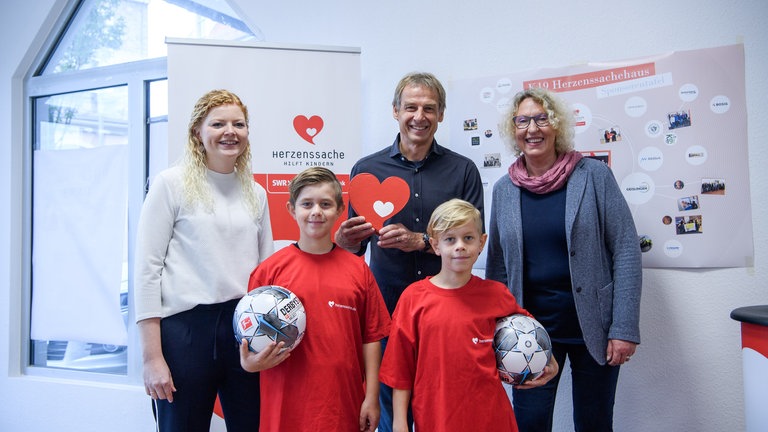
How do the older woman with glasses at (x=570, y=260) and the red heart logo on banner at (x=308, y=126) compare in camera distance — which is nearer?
the older woman with glasses at (x=570, y=260)

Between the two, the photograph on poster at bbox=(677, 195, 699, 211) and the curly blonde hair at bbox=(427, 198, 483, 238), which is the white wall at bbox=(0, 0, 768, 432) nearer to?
the photograph on poster at bbox=(677, 195, 699, 211)

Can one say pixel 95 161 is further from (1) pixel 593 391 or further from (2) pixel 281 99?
(1) pixel 593 391

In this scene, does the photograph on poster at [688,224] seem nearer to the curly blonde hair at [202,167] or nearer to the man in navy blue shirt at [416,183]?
the man in navy blue shirt at [416,183]

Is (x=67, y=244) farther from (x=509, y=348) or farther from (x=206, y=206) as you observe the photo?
(x=509, y=348)

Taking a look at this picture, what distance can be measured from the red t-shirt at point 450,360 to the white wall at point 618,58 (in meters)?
1.23

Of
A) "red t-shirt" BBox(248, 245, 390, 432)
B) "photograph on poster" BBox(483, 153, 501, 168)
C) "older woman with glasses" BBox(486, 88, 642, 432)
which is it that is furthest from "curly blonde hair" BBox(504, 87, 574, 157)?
"red t-shirt" BBox(248, 245, 390, 432)

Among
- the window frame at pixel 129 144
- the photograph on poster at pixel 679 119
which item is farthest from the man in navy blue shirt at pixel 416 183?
the window frame at pixel 129 144

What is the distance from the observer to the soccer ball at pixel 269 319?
124 centimetres

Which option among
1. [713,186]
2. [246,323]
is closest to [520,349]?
[246,323]

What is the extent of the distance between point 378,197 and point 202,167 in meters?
0.62

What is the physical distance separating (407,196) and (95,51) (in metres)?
3.03

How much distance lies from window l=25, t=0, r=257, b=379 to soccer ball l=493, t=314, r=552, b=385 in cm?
253

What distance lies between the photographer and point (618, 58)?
2221mm

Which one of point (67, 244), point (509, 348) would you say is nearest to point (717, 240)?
point (509, 348)
